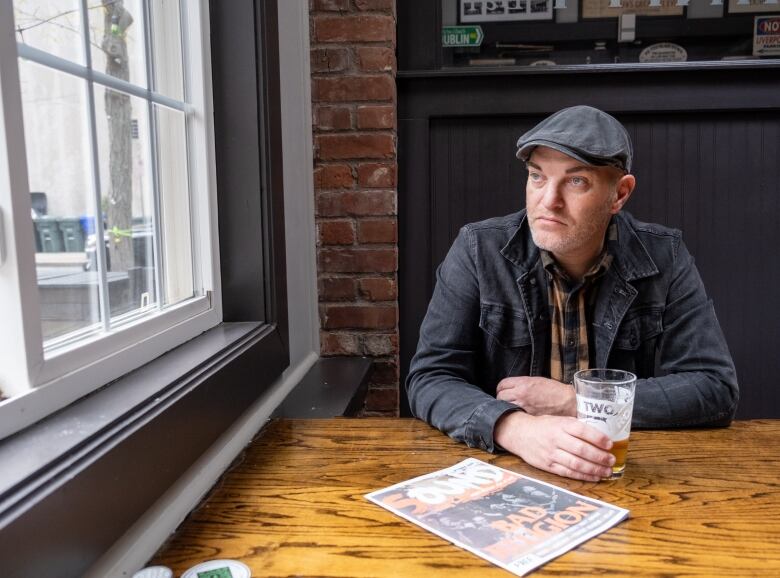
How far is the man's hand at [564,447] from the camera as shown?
979mm

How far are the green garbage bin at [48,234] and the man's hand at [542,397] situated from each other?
0.83m

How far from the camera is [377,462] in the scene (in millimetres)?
1059

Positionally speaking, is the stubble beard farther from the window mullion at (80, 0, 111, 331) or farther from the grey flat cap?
the window mullion at (80, 0, 111, 331)

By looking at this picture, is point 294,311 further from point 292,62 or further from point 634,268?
point 634,268

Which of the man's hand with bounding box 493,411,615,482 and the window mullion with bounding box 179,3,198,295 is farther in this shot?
the window mullion with bounding box 179,3,198,295

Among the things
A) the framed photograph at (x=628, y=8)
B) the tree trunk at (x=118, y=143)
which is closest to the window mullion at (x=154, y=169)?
the tree trunk at (x=118, y=143)

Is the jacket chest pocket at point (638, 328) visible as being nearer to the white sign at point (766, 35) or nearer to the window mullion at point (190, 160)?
the window mullion at point (190, 160)

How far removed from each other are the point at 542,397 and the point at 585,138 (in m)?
0.52

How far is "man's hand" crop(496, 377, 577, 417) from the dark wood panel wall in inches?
43.6

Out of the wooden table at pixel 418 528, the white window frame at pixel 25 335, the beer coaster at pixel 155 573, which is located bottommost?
the wooden table at pixel 418 528

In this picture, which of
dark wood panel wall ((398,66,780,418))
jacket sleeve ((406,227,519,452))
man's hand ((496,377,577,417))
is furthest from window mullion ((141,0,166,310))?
dark wood panel wall ((398,66,780,418))

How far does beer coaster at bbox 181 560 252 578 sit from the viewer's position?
0.74m

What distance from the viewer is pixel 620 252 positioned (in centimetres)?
151

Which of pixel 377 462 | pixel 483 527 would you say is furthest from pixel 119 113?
pixel 483 527
